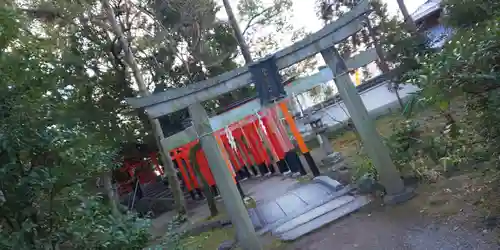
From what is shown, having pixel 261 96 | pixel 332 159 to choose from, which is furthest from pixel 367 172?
pixel 332 159

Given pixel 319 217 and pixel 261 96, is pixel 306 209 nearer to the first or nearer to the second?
pixel 319 217

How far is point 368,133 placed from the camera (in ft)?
22.2

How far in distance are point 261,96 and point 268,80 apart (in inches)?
11.3

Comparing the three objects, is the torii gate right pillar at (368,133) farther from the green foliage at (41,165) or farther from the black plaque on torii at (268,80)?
the green foliage at (41,165)

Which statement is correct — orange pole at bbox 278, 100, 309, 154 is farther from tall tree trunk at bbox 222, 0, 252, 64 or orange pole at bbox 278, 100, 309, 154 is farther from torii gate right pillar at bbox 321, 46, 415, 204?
tall tree trunk at bbox 222, 0, 252, 64

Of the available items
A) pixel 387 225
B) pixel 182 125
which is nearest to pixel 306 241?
pixel 387 225

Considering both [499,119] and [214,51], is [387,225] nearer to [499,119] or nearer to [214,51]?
[499,119]

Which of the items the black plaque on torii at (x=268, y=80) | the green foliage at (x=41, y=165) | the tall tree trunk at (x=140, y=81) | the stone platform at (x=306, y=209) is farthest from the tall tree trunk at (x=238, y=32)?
the green foliage at (x=41, y=165)

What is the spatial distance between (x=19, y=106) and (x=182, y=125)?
16.3 meters

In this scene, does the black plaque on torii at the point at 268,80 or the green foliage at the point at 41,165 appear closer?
the green foliage at the point at 41,165

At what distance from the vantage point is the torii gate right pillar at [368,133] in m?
6.70

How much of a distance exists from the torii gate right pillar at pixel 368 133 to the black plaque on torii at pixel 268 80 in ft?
3.09

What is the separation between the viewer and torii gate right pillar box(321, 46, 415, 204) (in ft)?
22.0

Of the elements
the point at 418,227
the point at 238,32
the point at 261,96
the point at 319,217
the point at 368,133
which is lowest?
the point at 418,227
